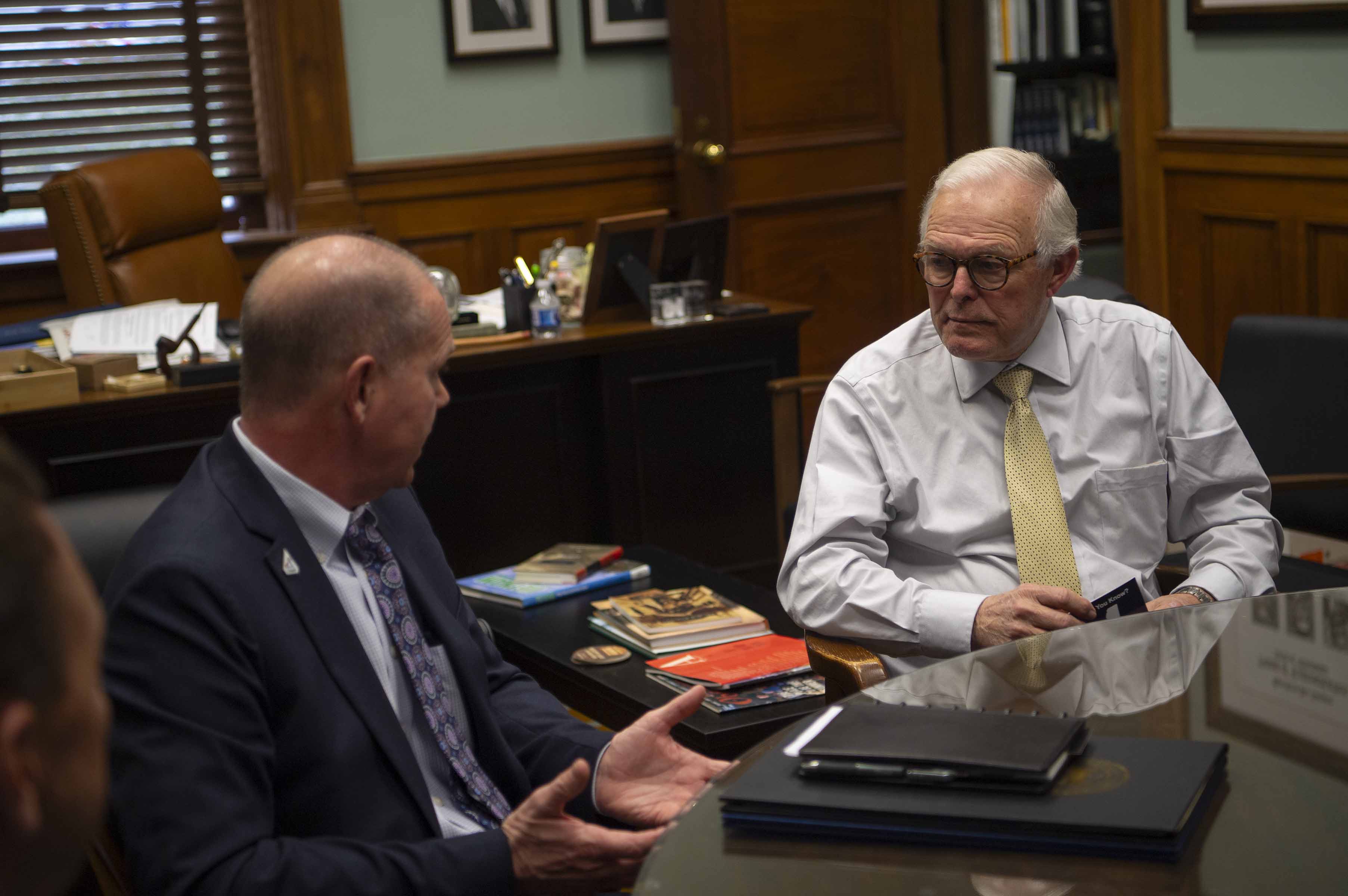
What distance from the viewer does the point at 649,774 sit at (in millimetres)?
1593

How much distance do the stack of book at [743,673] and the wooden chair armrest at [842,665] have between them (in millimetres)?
181

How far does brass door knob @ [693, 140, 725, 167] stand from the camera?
16.8 ft

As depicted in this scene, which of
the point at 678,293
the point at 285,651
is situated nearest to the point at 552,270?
the point at 678,293

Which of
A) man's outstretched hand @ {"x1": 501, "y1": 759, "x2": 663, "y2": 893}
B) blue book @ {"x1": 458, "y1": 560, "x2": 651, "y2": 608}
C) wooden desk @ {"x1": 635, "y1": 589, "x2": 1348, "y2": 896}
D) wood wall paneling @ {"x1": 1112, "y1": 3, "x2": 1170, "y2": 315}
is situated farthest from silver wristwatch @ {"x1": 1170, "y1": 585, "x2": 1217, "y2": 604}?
wood wall paneling @ {"x1": 1112, "y1": 3, "x2": 1170, "y2": 315}

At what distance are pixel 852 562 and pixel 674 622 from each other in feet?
Answer: 1.87

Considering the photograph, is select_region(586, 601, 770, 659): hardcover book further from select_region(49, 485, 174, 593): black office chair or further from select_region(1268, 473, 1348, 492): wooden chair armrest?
select_region(1268, 473, 1348, 492): wooden chair armrest

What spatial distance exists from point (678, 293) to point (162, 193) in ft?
5.14

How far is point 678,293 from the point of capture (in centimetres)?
384

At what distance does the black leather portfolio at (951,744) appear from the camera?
1101mm

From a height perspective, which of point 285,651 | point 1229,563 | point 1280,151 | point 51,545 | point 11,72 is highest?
point 11,72

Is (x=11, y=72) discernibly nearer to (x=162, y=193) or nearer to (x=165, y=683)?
(x=162, y=193)

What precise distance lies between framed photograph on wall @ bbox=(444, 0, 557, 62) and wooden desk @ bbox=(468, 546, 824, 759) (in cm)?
290

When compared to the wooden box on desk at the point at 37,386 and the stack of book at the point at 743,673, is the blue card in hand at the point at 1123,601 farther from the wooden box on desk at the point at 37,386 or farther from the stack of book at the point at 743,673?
the wooden box on desk at the point at 37,386

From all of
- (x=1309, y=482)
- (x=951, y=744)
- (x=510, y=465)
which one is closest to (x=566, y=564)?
(x=510, y=465)
